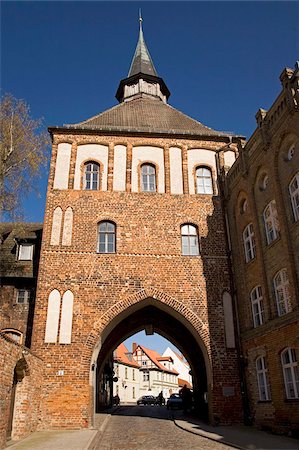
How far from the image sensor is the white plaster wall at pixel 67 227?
643 inches

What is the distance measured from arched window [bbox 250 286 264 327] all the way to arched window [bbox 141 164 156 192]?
6336 millimetres

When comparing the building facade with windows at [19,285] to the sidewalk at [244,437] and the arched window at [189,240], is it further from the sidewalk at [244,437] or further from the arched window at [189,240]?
the sidewalk at [244,437]

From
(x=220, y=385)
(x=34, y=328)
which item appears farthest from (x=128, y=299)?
(x=220, y=385)

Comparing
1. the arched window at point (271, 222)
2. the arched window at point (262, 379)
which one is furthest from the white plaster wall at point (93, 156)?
the arched window at point (262, 379)

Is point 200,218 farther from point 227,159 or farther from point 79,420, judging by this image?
point 79,420

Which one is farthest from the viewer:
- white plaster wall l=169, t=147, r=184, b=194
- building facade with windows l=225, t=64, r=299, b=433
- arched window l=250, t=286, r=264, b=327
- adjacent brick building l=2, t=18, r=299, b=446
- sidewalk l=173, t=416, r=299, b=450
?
white plaster wall l=169, t=147, r=184, b=194

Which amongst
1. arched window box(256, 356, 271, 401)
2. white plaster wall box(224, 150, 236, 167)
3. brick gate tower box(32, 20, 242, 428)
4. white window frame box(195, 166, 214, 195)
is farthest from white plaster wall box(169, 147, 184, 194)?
arched window box(256, 356, 271, 401)

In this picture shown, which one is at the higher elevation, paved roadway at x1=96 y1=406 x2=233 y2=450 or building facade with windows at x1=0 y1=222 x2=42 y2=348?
building facade with windows at x1=0 y1=222 x2=42 y2=348

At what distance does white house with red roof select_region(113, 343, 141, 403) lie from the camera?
44719 mm

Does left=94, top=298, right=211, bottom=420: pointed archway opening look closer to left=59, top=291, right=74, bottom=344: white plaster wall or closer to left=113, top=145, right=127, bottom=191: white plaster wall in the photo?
left=59, top=291, right=74, bottom=344: white plaster wall

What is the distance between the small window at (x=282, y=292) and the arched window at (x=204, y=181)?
622 cm

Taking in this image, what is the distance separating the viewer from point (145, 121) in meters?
20.8

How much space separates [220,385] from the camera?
1452 cm

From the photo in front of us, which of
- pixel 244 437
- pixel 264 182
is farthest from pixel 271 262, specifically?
pixel 244 437
